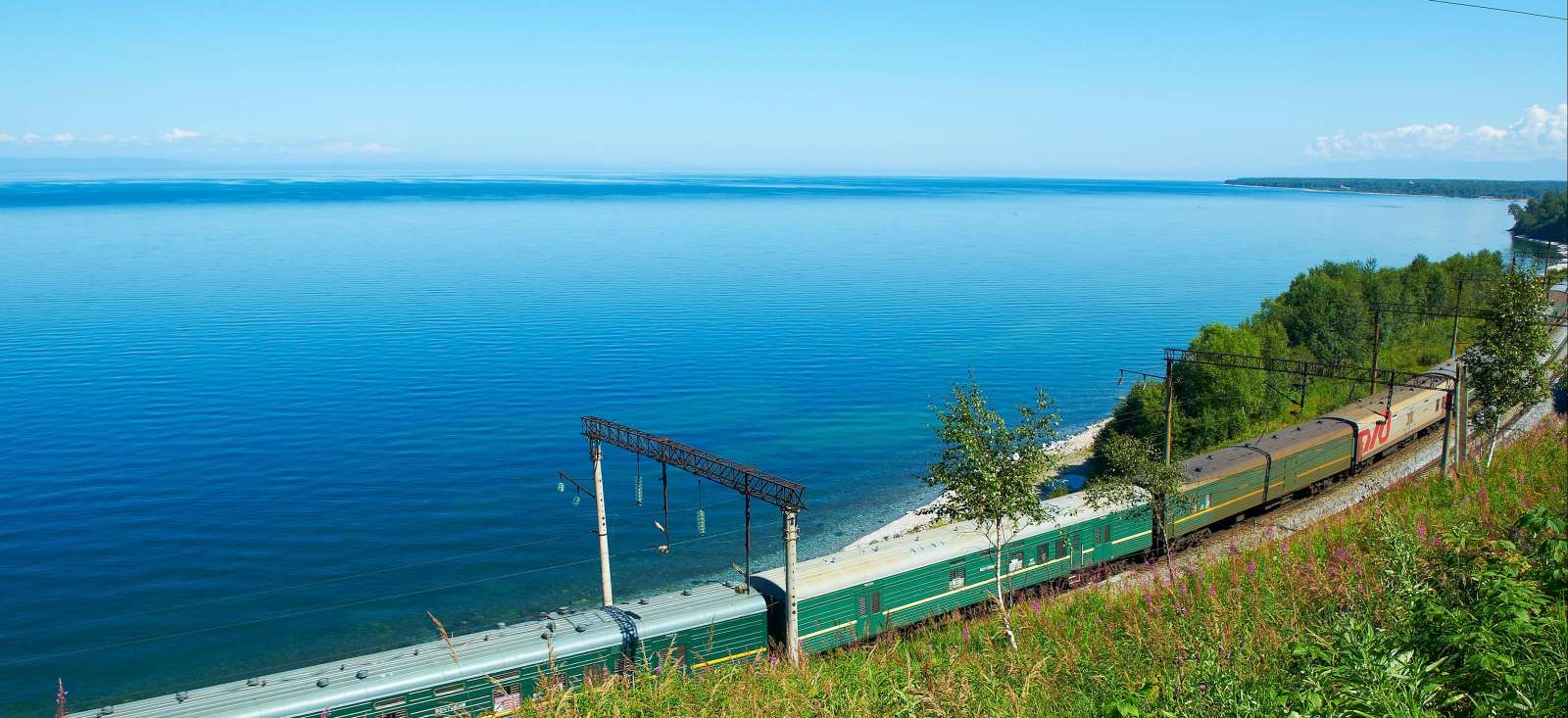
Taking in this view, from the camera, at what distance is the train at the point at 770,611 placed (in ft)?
65.6

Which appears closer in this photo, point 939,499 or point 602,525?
point 602,525

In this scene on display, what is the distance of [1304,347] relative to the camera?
2872 inches

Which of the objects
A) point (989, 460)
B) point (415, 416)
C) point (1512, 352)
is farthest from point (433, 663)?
point (415, 416)

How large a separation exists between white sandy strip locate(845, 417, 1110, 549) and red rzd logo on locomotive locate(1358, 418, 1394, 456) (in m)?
13.9

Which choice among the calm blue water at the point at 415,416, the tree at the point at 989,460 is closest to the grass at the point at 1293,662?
the tree at the point at 989,460

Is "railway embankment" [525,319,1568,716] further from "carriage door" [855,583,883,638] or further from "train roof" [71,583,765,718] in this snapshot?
"carriage door" [855,583,883,638]

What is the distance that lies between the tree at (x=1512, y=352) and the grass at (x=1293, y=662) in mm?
25012

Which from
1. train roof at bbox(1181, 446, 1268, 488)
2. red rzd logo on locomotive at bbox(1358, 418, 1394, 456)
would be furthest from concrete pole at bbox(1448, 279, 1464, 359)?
train roof at bbox(1181, 446, 1268, 488)

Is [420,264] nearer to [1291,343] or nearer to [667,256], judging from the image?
[667,256]

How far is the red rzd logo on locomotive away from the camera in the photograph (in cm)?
4286

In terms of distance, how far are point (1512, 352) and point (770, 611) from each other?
3098 cm

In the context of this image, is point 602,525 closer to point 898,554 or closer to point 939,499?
point 898,554

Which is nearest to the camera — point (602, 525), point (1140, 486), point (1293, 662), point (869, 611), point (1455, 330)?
point (1293, 662)

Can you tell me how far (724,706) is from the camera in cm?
1027
